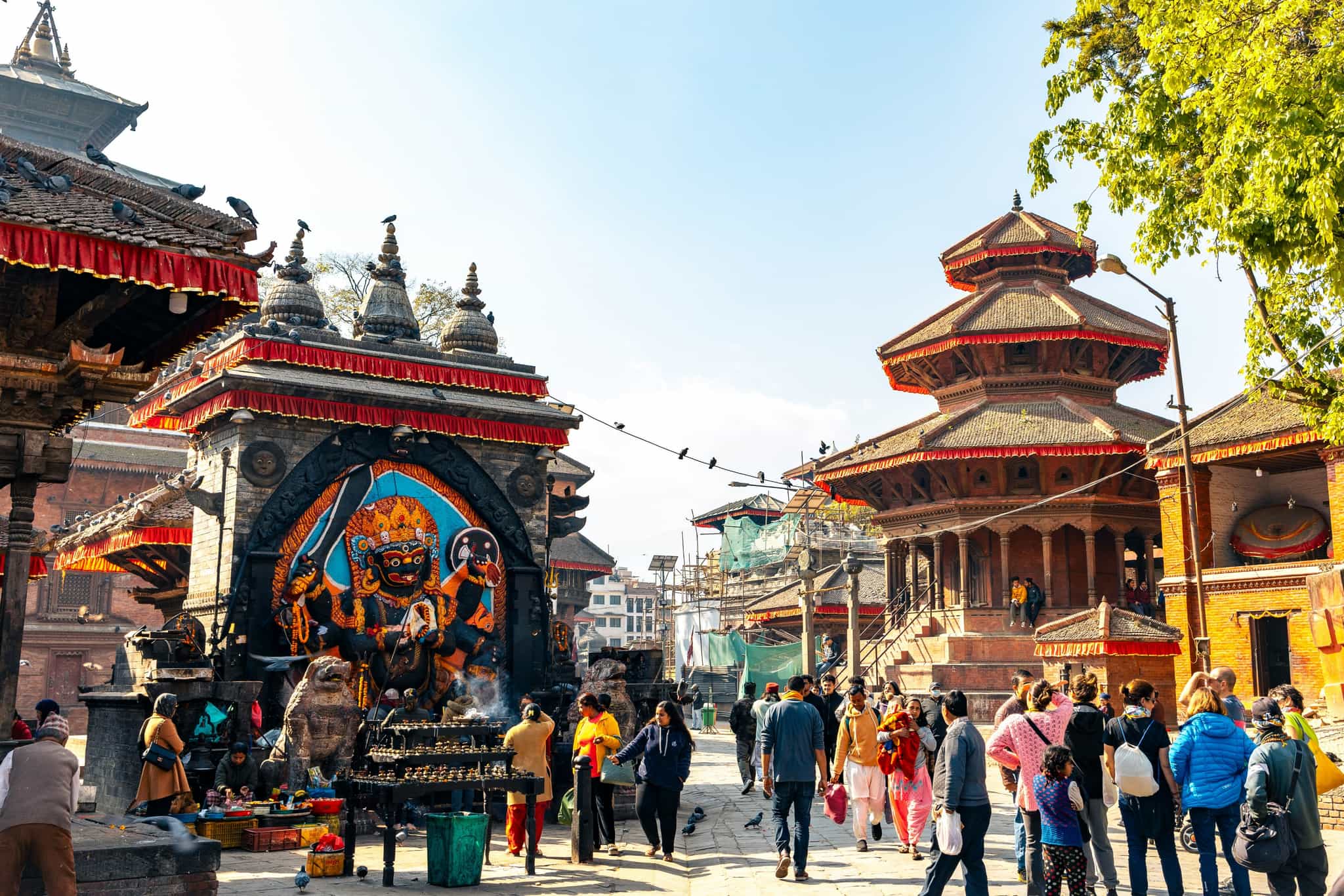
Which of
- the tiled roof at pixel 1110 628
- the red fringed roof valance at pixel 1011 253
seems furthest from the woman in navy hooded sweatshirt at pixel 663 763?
the red fringed roof valance at pixel 1011 253

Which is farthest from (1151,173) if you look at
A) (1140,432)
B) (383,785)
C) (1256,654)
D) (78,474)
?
(78,474)

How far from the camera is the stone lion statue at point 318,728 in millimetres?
13203

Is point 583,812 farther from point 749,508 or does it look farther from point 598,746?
point 749,508

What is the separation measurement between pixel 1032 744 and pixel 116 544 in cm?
1631

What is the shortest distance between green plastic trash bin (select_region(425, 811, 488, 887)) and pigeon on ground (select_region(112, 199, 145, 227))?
548 cm

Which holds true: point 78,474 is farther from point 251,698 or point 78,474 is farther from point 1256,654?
point 1256,654

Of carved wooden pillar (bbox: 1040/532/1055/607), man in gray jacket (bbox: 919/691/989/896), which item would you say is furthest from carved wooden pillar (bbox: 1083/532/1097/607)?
man in gray jacket (bbox: 919/691/989/896)

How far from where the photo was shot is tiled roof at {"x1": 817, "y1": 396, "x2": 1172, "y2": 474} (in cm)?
3062

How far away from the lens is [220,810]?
12.0 m

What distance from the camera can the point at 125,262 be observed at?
8898 mm

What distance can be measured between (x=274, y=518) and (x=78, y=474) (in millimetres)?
24132

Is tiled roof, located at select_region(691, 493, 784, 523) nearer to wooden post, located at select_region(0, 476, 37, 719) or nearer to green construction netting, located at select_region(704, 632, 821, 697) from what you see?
green construction netting, located at select_region(704, 632, 821, 697)

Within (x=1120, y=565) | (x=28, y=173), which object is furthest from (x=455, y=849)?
(x=1120, y=565)

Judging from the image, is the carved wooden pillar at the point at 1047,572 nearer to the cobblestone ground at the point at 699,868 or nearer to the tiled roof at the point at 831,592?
the tiled roof at the point at 831,592
